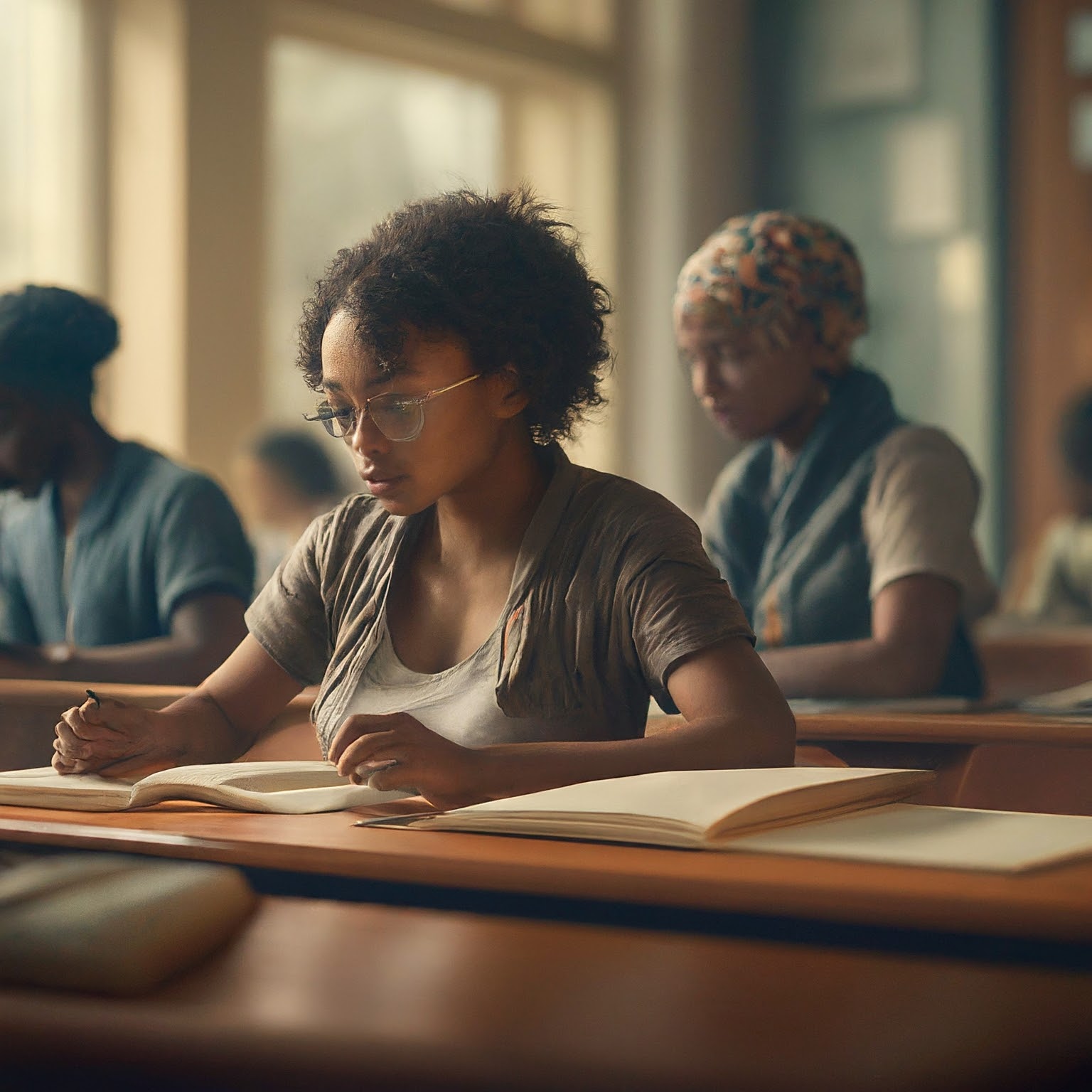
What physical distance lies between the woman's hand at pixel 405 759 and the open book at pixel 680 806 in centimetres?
8

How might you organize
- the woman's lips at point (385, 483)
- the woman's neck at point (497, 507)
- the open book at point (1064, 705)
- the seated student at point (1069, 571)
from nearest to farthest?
the woman's lips at point (385, 483) < the woman's neck at point (497, 507) < the open book at point (1064, 705) < the seated student at point (1069, 571)

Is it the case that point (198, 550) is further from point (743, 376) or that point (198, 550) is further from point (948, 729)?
point (948, 729)

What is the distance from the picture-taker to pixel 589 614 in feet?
5.07

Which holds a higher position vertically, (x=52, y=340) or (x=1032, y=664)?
(x=52, y=340)

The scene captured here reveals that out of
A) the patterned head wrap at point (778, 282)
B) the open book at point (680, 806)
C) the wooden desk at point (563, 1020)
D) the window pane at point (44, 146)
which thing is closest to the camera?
the wooden desk at point (563, 1020)

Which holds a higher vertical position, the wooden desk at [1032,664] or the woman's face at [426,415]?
the woman's face at [426,415]

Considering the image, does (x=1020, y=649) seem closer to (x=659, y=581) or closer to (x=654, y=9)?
(x=659, y=581)

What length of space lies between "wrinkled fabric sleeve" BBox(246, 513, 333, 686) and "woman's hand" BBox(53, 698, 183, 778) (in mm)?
213

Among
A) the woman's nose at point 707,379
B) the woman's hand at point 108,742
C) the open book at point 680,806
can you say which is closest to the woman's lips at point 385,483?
the woman's hand at point 108,742

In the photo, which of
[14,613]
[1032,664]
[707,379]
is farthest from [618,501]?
[1032,664]

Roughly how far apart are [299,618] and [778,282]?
3.71 ft

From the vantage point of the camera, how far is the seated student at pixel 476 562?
1479mm

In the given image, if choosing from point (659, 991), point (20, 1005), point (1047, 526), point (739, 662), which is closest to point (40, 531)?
point (739, 662)

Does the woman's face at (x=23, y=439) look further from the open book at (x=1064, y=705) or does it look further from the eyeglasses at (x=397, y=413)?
the open book at (x=1064, y=705)
